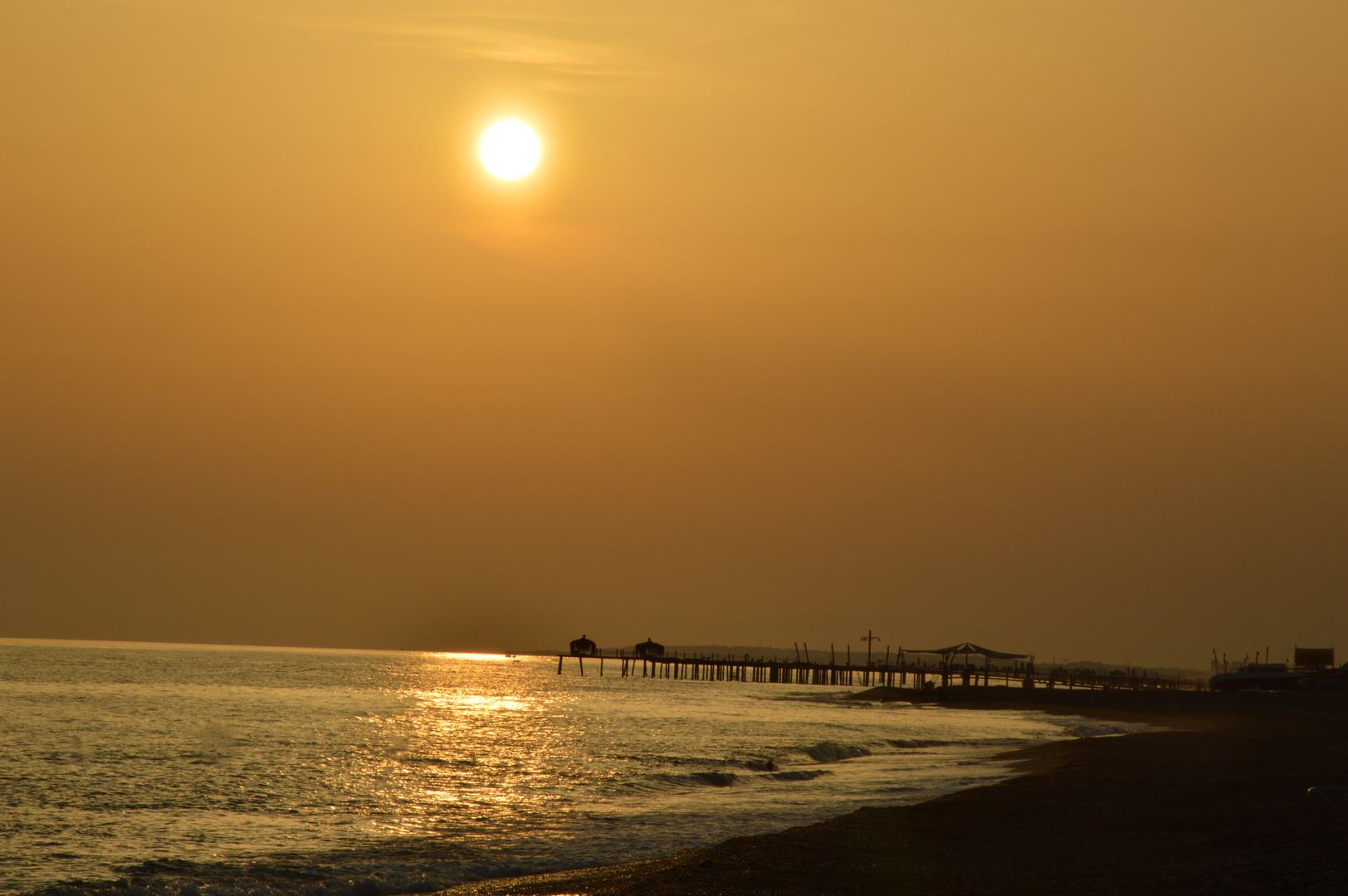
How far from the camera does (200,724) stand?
1950 inches

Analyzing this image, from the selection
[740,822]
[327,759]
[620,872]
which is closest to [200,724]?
[327,759]

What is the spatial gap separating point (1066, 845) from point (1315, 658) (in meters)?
87.3

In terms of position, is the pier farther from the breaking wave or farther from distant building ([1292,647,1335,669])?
the breaking wave

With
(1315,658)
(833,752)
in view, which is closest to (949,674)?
(1315,658)

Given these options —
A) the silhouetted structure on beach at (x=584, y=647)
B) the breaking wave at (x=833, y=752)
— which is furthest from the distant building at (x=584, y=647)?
the breaking wave at (x=833, y=752)

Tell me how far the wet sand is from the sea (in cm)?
272

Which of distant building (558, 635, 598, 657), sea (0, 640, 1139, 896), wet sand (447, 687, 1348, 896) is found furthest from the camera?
distant building (558, 635, 598, 657)

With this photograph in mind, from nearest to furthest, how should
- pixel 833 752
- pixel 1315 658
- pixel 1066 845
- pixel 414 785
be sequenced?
1. pixel 1066 845
2. pixel 414 785
3. pixel 833 752
4. pixel 1315 658

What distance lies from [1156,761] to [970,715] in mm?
35336

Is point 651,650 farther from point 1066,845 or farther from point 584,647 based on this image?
point 1066,845

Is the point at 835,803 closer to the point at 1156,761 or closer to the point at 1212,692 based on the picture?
the point at 1156,761

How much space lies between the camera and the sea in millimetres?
17422

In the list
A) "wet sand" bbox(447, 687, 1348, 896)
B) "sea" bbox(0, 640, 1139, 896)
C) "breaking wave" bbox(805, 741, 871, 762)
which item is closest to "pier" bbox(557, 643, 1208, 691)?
"sea" bbox(0, 640, 1139, 896)

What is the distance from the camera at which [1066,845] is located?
1440cm
